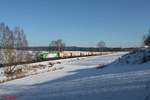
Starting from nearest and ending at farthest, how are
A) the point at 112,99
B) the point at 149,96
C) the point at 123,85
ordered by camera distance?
the point at 149,96, the point at 112,99, the point at 123,85

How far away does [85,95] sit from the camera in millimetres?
13258

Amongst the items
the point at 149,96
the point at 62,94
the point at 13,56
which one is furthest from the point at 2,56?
the point at 149,96

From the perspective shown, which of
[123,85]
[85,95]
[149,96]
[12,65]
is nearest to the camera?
[149,96]

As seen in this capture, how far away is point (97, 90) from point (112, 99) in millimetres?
2168

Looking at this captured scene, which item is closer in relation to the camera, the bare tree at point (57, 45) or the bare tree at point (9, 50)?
the bare tree at point (9, 50)

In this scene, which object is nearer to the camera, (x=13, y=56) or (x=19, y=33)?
(x=13, y=56)

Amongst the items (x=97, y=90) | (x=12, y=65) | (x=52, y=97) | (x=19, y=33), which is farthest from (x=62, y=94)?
(x=19, y=33)

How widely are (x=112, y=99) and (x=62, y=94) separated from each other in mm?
3075

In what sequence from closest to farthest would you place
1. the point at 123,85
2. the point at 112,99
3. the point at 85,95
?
the point at 112,99, the point at 85,95, the point at 123,85

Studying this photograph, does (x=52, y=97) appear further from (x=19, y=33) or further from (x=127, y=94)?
(x=19, y=33)

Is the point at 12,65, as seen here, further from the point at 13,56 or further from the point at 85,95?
the point at 85,95

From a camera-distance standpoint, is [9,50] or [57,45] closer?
[9,50]

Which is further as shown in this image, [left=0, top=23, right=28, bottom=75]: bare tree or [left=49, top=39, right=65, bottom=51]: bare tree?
[left=49, top=39, right=65, bottom=51]: bare tree

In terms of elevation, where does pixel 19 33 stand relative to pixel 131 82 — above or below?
above
